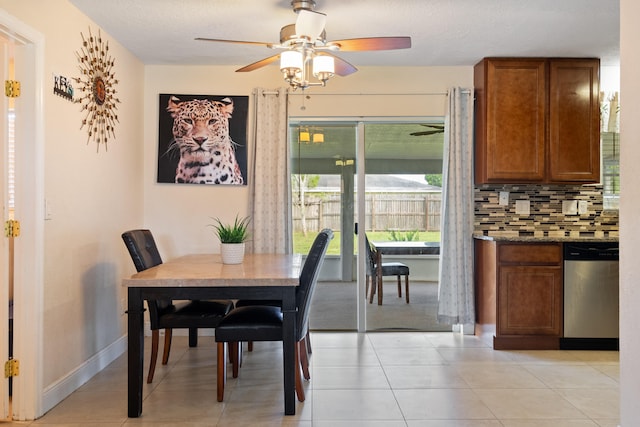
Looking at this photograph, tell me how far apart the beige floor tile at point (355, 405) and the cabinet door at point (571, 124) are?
7.96 ft

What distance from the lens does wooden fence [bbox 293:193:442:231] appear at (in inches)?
178

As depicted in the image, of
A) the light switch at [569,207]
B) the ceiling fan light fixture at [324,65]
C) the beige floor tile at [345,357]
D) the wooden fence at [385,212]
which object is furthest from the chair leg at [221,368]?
the light switch at [569,207]

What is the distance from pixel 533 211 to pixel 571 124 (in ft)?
2.64

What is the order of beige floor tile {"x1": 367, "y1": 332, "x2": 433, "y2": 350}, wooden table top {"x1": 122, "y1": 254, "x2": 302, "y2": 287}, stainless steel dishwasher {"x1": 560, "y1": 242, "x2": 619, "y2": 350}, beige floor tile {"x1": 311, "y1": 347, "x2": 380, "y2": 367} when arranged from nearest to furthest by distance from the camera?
1. wooden table top {"x1": 122, "y1": 254, "x2": 302, "y2": 287}
2. beige floor tile {"x1": 311, "y1": 347, "x2": 380, "y2": 367}
3. stainless steel dishwasher {"x1": 560, "y1": 242, "x2": 619, "y2": 350}
4. beige floor tile {"x1": 367, "y1": 332, "x2": 433, "y2": 350}

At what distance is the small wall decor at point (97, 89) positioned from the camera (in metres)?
3.22

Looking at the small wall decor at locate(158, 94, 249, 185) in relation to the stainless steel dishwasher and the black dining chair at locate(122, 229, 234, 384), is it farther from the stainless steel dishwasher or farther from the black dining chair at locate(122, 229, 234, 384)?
the stainless steel dishwasher

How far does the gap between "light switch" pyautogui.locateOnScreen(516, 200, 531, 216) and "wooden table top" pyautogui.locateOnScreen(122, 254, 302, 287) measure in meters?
2.26

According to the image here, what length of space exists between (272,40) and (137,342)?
2.36 meters

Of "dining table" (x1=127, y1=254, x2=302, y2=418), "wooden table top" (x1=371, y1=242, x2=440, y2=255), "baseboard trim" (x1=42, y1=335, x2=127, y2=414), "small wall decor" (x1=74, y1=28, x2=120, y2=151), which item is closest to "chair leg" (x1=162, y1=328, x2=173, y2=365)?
"baseboard trim" (x1=42, y1=335, x2=127, y2=414)

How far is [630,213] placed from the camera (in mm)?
2158

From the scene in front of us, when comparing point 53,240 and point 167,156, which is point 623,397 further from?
point 167,156

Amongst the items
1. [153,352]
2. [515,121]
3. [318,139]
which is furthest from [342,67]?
[153,352]

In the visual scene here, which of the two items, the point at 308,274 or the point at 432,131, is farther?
the point at 432,131

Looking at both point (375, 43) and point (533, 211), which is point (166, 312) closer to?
point (375, 43)
